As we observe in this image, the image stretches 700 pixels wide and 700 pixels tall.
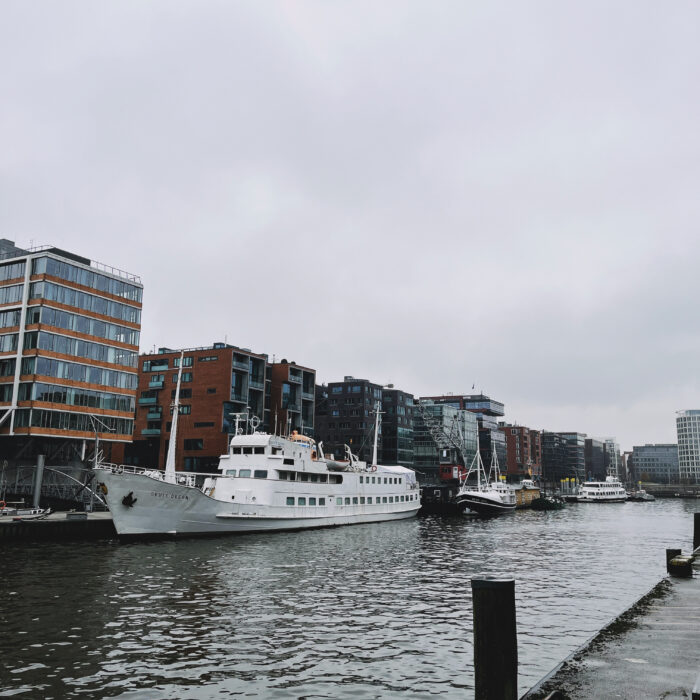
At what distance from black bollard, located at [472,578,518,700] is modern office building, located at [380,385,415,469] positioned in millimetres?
141736

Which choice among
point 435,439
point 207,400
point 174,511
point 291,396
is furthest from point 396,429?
point 174,511

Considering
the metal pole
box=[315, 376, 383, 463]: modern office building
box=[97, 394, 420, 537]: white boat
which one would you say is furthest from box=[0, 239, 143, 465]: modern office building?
box=[315, 376, 383, 463]: modern office building

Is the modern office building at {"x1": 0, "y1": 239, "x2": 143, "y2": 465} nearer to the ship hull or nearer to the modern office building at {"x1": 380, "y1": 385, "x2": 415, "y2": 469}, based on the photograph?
the ship hull

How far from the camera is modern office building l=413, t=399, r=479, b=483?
550ft

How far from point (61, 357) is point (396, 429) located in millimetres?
99386

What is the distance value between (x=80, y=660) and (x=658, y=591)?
55.7 ft

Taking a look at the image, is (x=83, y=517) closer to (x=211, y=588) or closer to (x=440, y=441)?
(x=211, y=588)

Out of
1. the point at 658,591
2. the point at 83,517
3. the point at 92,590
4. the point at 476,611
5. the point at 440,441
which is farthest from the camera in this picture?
the point at 440,441

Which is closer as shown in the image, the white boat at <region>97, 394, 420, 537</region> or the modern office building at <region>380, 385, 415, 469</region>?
the white boat at <region>97, 394, 420, 537</region>

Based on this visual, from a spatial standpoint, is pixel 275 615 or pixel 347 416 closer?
pixel 275 615

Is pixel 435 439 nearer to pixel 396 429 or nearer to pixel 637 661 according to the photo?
pixel 396 429

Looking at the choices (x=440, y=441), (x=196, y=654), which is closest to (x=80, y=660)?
(x=196, y=654)

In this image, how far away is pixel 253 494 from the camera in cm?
5216

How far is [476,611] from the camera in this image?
31.7ft
